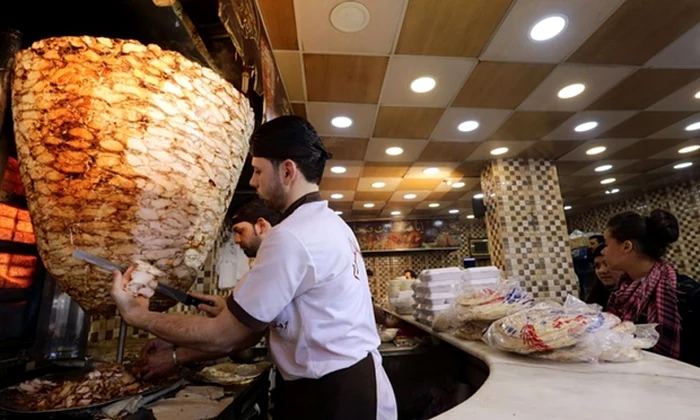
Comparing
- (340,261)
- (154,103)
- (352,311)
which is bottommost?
(352,311)

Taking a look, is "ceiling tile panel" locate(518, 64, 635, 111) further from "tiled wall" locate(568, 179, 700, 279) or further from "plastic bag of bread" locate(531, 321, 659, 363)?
"tiled wall" locate(568, 179, 700, 279)

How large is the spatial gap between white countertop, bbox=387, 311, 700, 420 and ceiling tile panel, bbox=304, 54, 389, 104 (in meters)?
2.29

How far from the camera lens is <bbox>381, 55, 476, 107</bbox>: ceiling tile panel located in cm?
263

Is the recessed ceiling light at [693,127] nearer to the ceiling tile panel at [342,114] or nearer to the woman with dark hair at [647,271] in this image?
the woman with dark hair at [647,271]

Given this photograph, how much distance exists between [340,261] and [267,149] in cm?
50

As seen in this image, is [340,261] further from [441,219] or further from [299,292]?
[441,219]

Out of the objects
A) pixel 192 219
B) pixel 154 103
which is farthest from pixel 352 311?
pixel 154 103

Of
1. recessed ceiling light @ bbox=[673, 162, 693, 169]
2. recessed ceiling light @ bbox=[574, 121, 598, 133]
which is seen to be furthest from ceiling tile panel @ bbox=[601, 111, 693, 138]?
recessed ceiling light @ bbox=[673, 162, 693, 169]

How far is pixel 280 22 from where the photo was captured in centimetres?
220

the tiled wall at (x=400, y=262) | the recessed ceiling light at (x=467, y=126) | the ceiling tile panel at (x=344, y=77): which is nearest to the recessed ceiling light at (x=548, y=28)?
the ceiling tile panel at (x=344, y=77)

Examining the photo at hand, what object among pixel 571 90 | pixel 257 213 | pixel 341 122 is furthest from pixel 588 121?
pixel 257 213

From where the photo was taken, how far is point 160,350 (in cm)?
144

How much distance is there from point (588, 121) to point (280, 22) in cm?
362

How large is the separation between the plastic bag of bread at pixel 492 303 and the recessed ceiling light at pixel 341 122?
2.35 m
